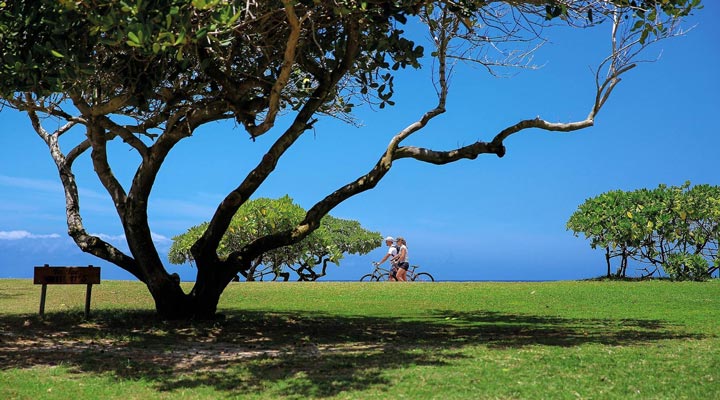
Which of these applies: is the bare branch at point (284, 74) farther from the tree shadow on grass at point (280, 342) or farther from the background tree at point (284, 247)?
the background tree at point (284, 247)

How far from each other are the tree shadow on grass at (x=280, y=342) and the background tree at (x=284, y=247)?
38.7ft

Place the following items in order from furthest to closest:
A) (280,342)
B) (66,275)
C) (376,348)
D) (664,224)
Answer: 1. (664,224)
2. (66,275)
3. (280,342)
4. (376,348)

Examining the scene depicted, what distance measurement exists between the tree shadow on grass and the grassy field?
3 centimetres

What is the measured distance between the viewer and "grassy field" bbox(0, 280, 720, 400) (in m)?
7.58

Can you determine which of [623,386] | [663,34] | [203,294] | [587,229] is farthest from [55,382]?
[587,229]

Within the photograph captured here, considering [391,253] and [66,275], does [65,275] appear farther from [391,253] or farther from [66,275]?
[391,253]

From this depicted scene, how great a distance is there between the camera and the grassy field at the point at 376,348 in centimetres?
758

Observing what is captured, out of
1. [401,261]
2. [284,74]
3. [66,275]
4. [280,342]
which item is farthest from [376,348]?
[401,261]

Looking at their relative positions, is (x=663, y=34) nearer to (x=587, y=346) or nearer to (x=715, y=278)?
(x=587, y=346)

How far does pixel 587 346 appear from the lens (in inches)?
401

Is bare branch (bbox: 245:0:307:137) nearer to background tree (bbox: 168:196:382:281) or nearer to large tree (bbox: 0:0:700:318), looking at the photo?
large tree (bbox: 0:0:700:318)

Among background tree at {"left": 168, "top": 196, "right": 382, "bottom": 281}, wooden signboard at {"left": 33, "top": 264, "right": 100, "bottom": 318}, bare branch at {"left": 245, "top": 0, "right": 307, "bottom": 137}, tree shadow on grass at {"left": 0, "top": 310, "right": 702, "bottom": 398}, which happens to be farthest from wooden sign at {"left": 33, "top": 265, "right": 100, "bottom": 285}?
background tree at {"left": 168, "top": 196, "right": 382, "bottom": 281}

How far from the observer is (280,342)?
11.2 metres

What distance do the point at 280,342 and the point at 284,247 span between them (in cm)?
1901
